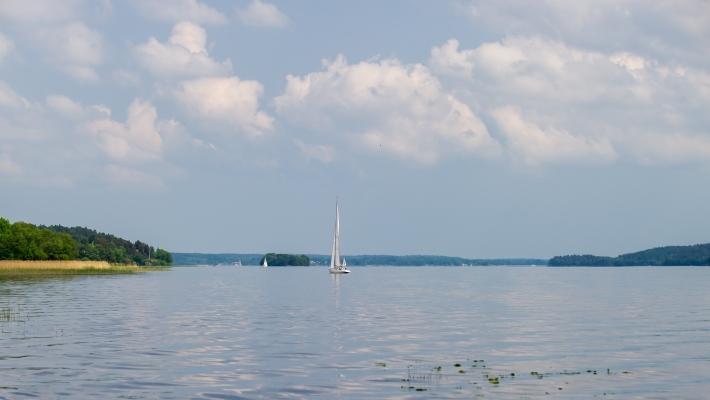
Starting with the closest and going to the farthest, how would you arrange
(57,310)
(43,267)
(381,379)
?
(381,379)
(57,310)
(43,267)

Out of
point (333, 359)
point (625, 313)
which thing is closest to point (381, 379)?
point (333, 359)

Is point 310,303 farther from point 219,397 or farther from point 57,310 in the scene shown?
point 219,397

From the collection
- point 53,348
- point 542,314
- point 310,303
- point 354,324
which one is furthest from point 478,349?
point 310,303

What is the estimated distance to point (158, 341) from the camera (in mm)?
50656

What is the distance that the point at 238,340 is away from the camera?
52.4 metres

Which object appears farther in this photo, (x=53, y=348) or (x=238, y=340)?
(x=238, y=340)

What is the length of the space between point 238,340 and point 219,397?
2062cm

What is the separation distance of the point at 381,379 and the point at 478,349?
13267 millimetres

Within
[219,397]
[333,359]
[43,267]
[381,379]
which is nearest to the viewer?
[219,397]

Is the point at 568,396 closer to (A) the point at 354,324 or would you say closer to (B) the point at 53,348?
(B) the point at 53,348

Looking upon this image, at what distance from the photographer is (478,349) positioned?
1903 inches

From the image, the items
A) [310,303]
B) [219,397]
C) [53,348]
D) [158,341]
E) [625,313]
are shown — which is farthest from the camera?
[310,303]

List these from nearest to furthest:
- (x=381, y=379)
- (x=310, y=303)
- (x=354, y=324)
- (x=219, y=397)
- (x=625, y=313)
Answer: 1. (x=219, y=397)
2. (x=381, y=379)
3. (x=354, y=324)
4. (x=625, y=313)
5. (x=310, y=303)

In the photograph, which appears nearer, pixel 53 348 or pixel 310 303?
pixel 53 348
